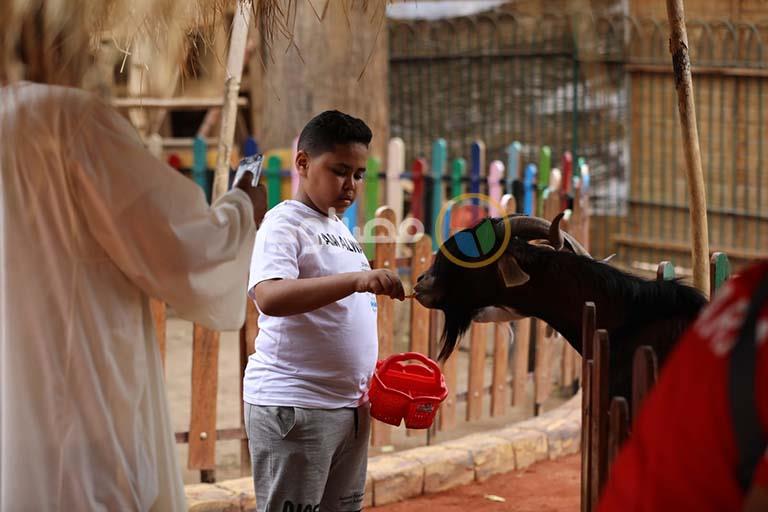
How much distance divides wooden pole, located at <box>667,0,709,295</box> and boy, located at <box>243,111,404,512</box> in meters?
1.15

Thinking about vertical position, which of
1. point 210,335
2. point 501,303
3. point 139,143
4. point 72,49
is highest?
point 72,49

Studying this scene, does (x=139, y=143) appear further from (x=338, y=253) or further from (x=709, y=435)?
(x=709, y=435)

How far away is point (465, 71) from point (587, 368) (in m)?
10.3

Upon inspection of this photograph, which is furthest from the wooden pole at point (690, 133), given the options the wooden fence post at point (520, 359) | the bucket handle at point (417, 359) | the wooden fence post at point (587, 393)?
the wooden fence post at point (520, 359)

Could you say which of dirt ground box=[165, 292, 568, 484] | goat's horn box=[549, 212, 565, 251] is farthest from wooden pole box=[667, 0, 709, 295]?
dirt ground box=[165, 292, 568, 484]

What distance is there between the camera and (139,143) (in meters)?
2.70

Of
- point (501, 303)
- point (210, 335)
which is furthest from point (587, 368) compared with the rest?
point (210, 335)

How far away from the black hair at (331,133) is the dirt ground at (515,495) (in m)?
2.37

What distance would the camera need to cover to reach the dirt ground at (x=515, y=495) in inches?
202

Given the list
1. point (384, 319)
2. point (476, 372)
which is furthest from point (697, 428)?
point (476, 372)

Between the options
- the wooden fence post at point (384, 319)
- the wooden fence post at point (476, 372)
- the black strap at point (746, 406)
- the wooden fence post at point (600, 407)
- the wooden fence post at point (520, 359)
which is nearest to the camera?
the black strap at point (746, 406)

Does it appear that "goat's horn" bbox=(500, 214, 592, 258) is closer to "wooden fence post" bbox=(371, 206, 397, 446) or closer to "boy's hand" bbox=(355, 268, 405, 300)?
"boy's hand" bbox=(355, 268, 405, 300)

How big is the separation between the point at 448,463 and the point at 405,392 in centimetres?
213

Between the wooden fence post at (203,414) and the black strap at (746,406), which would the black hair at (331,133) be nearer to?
the black strap at (746,406)
